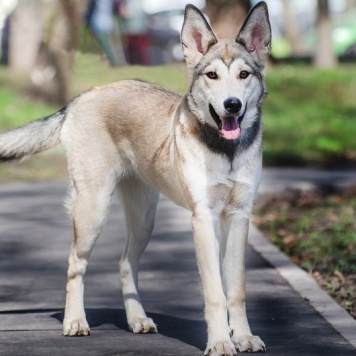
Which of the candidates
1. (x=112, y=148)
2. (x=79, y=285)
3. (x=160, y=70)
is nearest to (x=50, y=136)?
(x=112, y=148)

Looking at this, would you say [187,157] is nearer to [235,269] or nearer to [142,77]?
[235,269]

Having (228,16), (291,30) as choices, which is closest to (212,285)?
(228,16)

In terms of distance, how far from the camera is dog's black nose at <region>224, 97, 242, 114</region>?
22.2ft

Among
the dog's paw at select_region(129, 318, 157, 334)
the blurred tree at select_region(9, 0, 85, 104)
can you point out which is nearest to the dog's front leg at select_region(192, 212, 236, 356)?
the dog's paw at select_region(129, 318, 157, 334)

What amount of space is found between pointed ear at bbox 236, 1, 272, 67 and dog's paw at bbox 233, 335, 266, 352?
163 centimetres

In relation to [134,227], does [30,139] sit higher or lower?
higher

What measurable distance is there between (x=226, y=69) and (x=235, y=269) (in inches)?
46.6

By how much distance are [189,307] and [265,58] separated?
6.54 feet

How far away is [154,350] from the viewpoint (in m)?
6.93

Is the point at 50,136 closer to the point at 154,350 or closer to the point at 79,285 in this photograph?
the point at 79,285

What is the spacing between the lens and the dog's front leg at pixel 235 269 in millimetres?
7000

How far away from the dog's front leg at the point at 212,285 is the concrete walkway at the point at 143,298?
214 millimetres

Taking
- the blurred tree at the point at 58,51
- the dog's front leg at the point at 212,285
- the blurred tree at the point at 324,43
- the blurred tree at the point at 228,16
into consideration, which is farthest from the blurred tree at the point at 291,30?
the dog's front leg at the point at 212,285

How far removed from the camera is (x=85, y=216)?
7.79m
